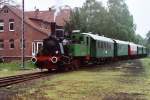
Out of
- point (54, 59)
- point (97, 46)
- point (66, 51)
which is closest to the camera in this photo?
point (54, 59)

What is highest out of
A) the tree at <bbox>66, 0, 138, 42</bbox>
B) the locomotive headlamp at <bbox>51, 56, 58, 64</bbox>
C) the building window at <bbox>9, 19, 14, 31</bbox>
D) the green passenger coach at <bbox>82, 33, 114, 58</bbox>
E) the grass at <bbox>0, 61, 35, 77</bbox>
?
the tree at <bbox>66, 0, 138, 42</bbox>

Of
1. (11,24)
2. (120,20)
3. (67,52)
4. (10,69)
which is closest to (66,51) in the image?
(67,52)

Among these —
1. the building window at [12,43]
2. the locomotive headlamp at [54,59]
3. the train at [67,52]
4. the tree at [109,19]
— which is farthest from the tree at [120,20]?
the locomotive headlamp at [54,59]

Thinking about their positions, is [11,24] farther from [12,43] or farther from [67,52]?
[67,52]

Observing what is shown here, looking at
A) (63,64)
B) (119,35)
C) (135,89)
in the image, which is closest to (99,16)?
(119,35)

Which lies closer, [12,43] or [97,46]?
[97,46]

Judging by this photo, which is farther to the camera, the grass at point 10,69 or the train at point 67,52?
the grass at point 10,69

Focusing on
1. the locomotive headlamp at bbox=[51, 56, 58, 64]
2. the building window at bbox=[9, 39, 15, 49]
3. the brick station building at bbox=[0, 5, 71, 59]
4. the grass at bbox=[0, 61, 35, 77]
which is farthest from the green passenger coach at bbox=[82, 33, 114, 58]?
the building window at bbox=[9, 39, 15, 49]

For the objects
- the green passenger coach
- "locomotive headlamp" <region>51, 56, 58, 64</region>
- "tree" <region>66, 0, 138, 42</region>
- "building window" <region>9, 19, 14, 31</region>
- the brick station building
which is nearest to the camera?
"locomotive headlamp" <region>51, 56, 58, 64</region>

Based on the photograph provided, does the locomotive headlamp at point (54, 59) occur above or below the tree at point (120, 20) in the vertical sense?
below

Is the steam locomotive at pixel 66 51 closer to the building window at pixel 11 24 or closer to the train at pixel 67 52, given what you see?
the train at pixel 67 52

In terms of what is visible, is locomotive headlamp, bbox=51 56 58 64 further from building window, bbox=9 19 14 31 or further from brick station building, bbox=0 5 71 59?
building window, bbox=9 19 14 31

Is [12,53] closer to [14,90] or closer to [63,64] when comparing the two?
[63,64]

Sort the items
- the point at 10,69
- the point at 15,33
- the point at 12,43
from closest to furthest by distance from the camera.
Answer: the point at 10,69 < the point at 15,33 < the point at 12,43
